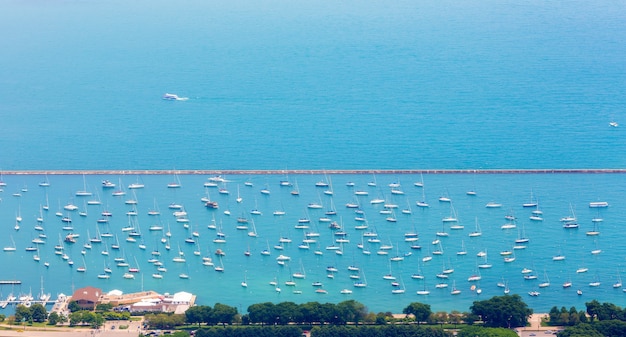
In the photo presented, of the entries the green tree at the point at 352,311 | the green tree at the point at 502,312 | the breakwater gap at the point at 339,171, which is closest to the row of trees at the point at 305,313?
the green tree at the point at 352,311

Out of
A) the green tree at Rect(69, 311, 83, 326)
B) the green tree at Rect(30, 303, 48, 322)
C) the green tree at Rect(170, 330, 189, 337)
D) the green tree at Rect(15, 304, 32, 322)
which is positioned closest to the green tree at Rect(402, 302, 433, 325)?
the green tree at Rect(170, 330, 189, 337)

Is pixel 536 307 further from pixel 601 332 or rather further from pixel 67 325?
pixel 67 325

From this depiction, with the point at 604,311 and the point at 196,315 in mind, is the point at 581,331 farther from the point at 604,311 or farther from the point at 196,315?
the point at 196,315

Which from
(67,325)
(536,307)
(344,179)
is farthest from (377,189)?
(67,325)

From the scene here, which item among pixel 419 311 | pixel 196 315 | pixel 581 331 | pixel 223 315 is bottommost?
pixel 581 331

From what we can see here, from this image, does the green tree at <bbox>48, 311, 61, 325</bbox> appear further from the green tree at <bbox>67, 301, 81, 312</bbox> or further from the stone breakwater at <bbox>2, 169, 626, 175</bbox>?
the stone breakwater at <bbox>2, 169, 626, 175</bbox>

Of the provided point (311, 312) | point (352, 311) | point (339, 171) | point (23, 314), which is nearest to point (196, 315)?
point (311, 312)
